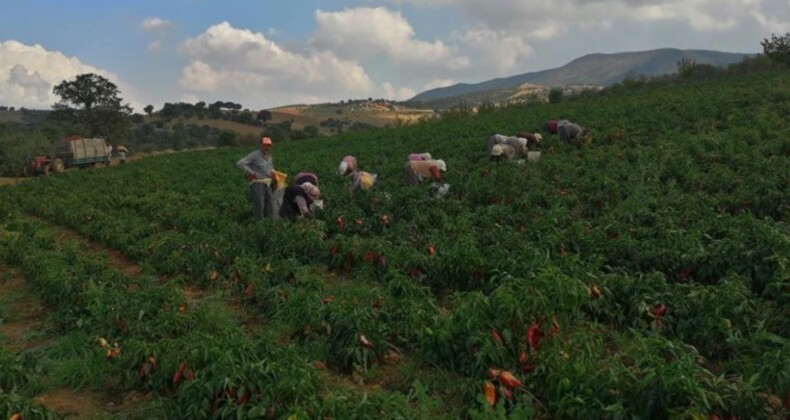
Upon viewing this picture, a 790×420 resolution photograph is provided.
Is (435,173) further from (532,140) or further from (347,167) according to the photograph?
(532,140)

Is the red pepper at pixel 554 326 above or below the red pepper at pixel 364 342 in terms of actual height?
above

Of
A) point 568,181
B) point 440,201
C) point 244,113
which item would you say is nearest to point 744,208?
point 568,181

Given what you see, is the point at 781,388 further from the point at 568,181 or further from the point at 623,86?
the point at 623,86

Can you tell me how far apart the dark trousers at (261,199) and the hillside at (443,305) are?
0.70 metres

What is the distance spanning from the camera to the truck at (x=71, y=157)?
3266 cm

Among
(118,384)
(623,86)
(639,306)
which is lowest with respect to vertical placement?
(118,384)

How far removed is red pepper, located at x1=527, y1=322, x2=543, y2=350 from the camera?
4285 mm

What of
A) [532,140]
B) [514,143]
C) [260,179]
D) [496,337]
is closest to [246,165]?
[260,179]

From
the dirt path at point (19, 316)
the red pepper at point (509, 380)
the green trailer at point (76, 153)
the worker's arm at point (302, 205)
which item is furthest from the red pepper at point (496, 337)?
the green trailer at point (76, 153)

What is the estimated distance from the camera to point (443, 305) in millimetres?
6215

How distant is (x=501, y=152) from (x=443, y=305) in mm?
8978

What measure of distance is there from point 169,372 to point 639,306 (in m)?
3.89

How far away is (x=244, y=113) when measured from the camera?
9269cm

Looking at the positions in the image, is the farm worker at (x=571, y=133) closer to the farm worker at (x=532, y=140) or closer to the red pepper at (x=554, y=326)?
the farm worker at (x=532, y=140)
